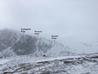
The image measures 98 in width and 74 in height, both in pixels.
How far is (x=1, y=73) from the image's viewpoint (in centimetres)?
8644

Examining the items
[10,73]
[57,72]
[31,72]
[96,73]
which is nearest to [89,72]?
[96,73]

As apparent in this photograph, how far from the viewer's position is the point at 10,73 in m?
83.8

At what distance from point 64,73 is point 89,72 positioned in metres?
7.21

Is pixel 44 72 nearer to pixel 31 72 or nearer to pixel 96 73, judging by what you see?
pixel 31 72

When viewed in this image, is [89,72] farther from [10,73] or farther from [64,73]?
[10,73]

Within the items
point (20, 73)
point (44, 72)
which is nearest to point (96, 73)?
point (44, 72)

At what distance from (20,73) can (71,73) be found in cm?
1575

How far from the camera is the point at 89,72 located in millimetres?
79438

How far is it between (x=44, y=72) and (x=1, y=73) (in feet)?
45.8

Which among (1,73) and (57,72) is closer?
(57,72)

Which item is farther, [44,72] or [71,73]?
[44,72]

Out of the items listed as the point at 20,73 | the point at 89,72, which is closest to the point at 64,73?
the point at 89,72

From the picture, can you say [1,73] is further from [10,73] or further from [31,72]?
[31,72]

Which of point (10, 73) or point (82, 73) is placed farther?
point (10, 73)
